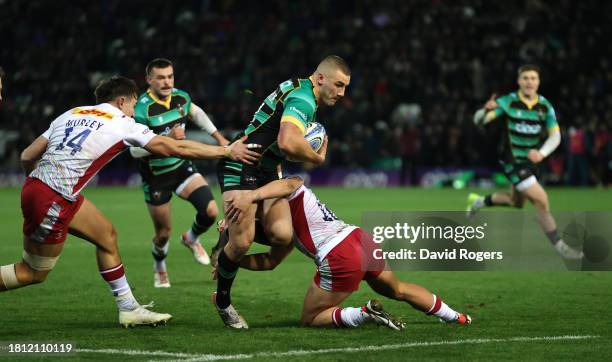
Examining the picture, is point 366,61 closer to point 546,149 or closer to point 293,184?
point 546,149

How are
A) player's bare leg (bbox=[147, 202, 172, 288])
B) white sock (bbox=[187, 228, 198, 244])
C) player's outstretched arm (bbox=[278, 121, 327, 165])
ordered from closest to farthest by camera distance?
player's outstretched arm (bbox=[278, 121, 327, 165])
player's bare leg (bbox=[147, 202, 172, 288])
white sock (bbox=[187, 228, 198, 244])

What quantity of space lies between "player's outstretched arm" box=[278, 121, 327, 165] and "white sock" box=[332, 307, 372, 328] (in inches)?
50.7

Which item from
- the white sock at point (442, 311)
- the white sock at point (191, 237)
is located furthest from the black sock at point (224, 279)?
the white sock at point (191, 237)

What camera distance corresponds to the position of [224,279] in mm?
8586

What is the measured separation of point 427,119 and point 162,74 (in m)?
19.1

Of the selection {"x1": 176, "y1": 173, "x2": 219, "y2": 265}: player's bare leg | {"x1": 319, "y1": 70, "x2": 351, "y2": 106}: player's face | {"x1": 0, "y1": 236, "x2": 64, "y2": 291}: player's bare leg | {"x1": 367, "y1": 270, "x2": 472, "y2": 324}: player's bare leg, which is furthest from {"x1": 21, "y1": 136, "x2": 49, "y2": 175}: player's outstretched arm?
{"x1": 176, "y1": 173, "x2": 219, "y2": 265}: player's bare leg

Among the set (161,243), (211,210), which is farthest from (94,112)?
(211,210)

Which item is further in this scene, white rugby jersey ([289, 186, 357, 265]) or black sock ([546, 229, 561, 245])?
black sock ([546, 229, 561, 245])

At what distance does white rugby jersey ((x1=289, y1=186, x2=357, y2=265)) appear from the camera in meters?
8.64

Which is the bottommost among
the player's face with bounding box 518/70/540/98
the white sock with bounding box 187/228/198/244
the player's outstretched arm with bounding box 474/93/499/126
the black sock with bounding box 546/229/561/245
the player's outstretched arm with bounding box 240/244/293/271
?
the black sock with bounding box 546/229/561/245

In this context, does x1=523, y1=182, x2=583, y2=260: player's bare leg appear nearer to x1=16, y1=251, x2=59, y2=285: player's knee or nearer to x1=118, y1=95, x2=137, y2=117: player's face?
x1=118, y1=95, x2=137, y2=117: player's face

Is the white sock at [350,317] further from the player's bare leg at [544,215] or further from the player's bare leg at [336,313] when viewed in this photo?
the player's bare leg at [544,215]

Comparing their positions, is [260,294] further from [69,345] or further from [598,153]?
[598,153]

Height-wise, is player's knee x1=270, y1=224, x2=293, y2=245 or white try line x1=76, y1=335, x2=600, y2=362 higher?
player's knee x1=270, y1=224, x2=293, y2=245
